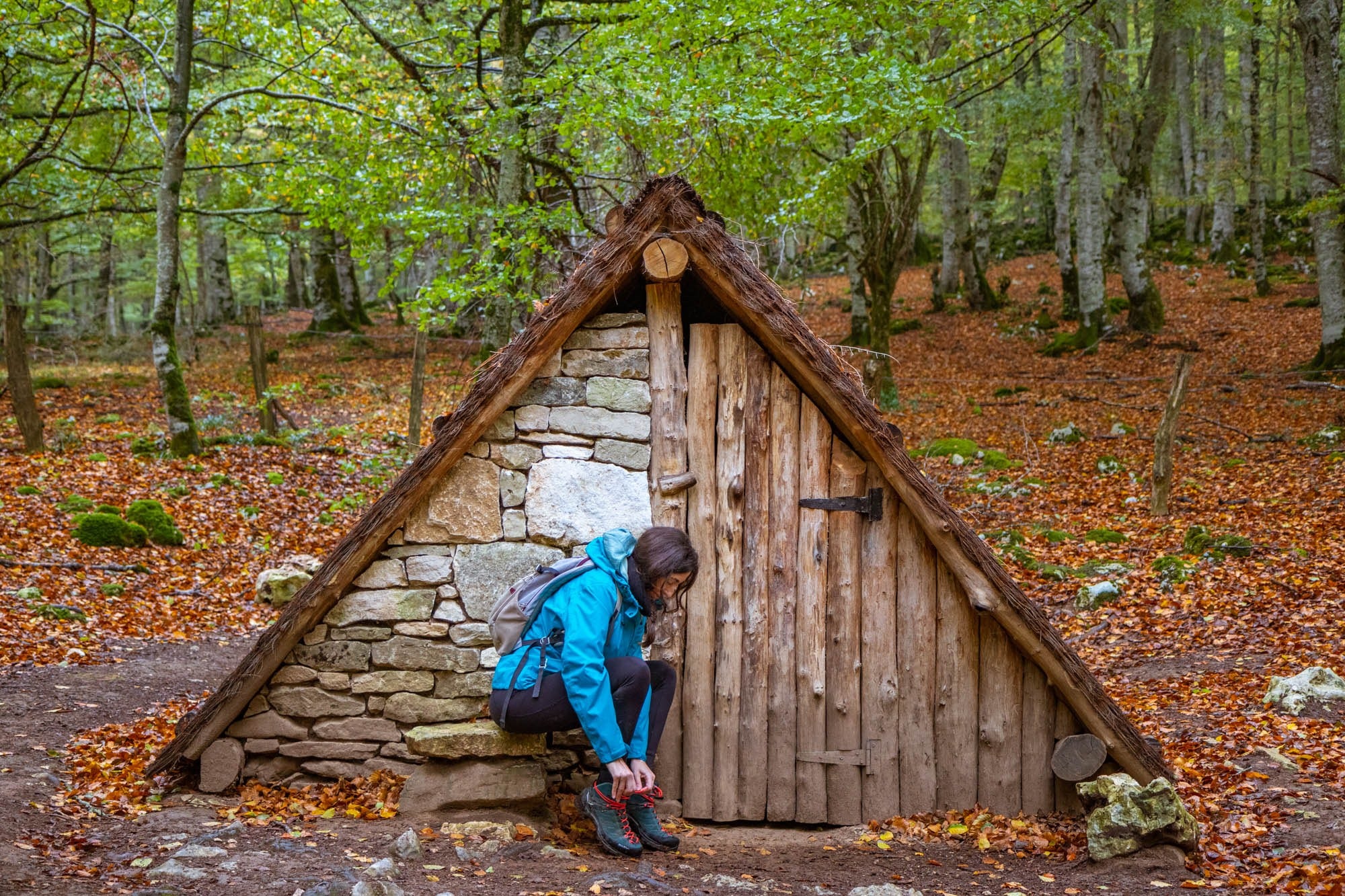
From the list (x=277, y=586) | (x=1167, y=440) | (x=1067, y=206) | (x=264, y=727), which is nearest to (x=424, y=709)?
(x=264, y=727)

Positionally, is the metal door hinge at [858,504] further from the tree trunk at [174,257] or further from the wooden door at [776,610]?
the tree trunk at [174,257]

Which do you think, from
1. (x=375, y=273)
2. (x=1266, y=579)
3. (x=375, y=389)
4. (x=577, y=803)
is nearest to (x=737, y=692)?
(x=577, y=803)

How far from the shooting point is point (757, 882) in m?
3.93

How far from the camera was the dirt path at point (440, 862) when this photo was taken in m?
3.49

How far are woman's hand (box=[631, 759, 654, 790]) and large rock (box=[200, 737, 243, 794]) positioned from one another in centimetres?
206

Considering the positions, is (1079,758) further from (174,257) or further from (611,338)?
(174,257)

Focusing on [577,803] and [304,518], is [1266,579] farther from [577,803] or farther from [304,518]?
[304,518]

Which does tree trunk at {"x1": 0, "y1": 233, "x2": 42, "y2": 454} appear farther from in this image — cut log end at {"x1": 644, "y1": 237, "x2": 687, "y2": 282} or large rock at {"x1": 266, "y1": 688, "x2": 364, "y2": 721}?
cut log end at {"x1": 644, "y1": 237, "x2": 687, "y2": 282}

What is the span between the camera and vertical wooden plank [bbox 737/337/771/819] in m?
4.81

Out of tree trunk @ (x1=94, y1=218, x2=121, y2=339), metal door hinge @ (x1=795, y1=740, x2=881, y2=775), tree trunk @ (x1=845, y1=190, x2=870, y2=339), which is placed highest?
tree trunk @ (x1=94, y1=218, x2=121, y2=339)

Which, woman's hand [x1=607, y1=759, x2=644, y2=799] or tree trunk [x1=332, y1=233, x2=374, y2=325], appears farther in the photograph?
tree trunk [x1=332, y1=233, x2=374, y2=325]

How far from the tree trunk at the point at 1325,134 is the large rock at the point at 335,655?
39.7 feet

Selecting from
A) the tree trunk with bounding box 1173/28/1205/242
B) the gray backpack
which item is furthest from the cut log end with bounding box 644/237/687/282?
the tree trunk with bounding box 1173/28/1205/242

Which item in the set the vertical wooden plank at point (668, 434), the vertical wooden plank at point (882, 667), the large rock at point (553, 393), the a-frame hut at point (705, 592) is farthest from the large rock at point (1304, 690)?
the large rock at point (553, 393)
